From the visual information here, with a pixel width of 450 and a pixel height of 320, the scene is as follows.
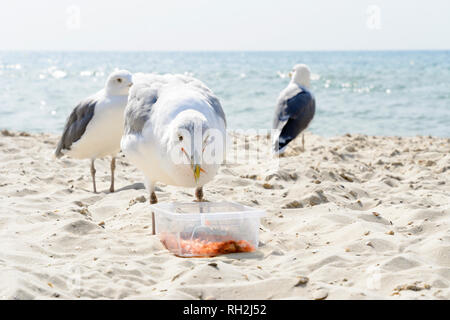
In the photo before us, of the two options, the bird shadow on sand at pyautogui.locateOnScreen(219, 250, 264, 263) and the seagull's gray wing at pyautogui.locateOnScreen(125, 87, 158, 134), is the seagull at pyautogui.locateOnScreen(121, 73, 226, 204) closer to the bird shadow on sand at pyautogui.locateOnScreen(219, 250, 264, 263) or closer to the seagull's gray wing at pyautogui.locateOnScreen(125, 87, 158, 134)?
the seagull's gray wing at pyautogui.locateOnScreen(125, 87, 158, 134)

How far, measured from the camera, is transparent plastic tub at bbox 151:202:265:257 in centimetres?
338

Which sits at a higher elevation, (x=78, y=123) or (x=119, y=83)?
(x=119, y=83)

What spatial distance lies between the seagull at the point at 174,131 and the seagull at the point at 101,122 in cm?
135

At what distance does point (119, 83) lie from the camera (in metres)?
5.50

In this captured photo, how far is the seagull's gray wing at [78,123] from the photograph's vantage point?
5746 mm

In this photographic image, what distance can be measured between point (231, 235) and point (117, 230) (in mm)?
1016

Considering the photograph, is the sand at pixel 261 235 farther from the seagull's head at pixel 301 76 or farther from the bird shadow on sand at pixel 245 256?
the seagull's head at pixel 301 76

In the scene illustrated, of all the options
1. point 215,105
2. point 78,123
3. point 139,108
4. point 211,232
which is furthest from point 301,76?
point 211,232

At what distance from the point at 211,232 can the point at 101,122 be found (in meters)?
2.61

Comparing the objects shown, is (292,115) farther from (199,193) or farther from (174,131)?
(174,131)

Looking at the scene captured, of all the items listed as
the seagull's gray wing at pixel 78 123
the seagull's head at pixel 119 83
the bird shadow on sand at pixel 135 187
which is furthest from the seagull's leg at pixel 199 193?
the seagull's gray wing at pixel 78 123

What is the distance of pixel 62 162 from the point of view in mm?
6770
